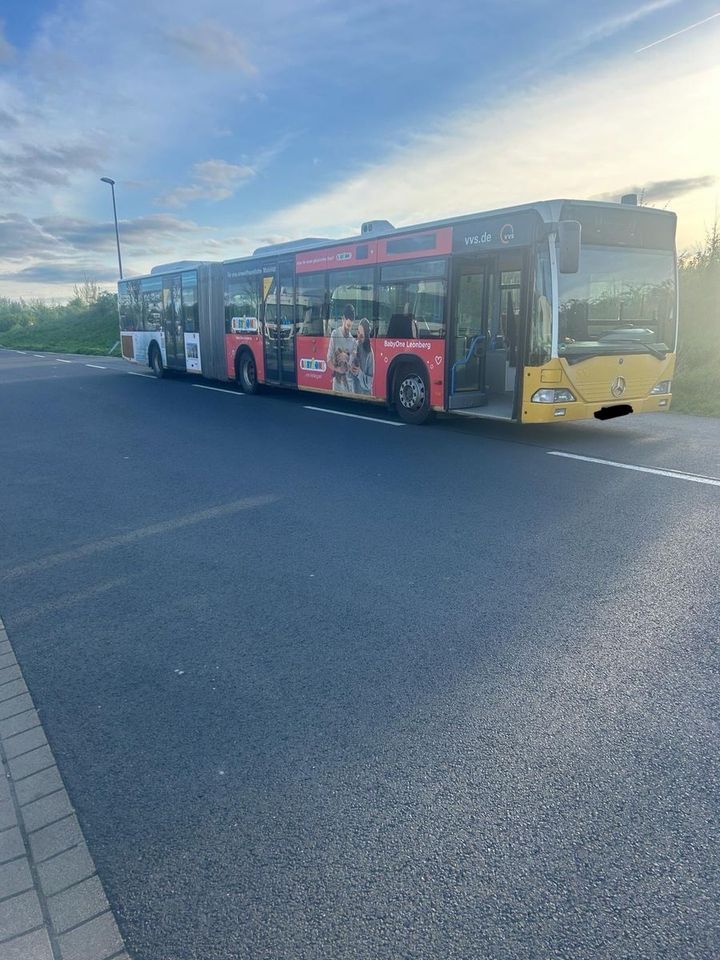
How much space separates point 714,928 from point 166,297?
66.1ft

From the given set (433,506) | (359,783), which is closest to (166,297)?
(433,506)

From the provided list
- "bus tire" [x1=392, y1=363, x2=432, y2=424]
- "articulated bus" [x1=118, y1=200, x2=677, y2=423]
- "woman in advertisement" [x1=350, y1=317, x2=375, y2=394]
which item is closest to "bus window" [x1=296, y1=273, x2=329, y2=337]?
"articulated bus" [x1=118, y1=200, x2=677, y2=423]

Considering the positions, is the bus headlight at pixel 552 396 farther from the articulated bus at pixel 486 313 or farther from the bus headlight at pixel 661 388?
the bus headlight at pixel 661 388

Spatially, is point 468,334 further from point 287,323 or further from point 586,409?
point 287,323

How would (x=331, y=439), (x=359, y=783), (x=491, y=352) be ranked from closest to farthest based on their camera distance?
(x=359, y=783) < (x=331, y=439) < (x=491, y=352)

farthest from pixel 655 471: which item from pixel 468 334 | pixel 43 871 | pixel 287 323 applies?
pixel 287 323

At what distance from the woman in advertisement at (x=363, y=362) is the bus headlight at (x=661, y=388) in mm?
4649

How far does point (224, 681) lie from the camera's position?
367 centimetres

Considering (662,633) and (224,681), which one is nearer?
(224,681)

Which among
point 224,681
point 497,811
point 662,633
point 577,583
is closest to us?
point 497,811

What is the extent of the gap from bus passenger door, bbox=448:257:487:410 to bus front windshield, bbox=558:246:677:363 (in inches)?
77.6

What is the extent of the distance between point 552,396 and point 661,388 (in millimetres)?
2032

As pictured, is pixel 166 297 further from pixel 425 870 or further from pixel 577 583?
pixel 425 870

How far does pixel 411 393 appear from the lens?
11742 millimetres
